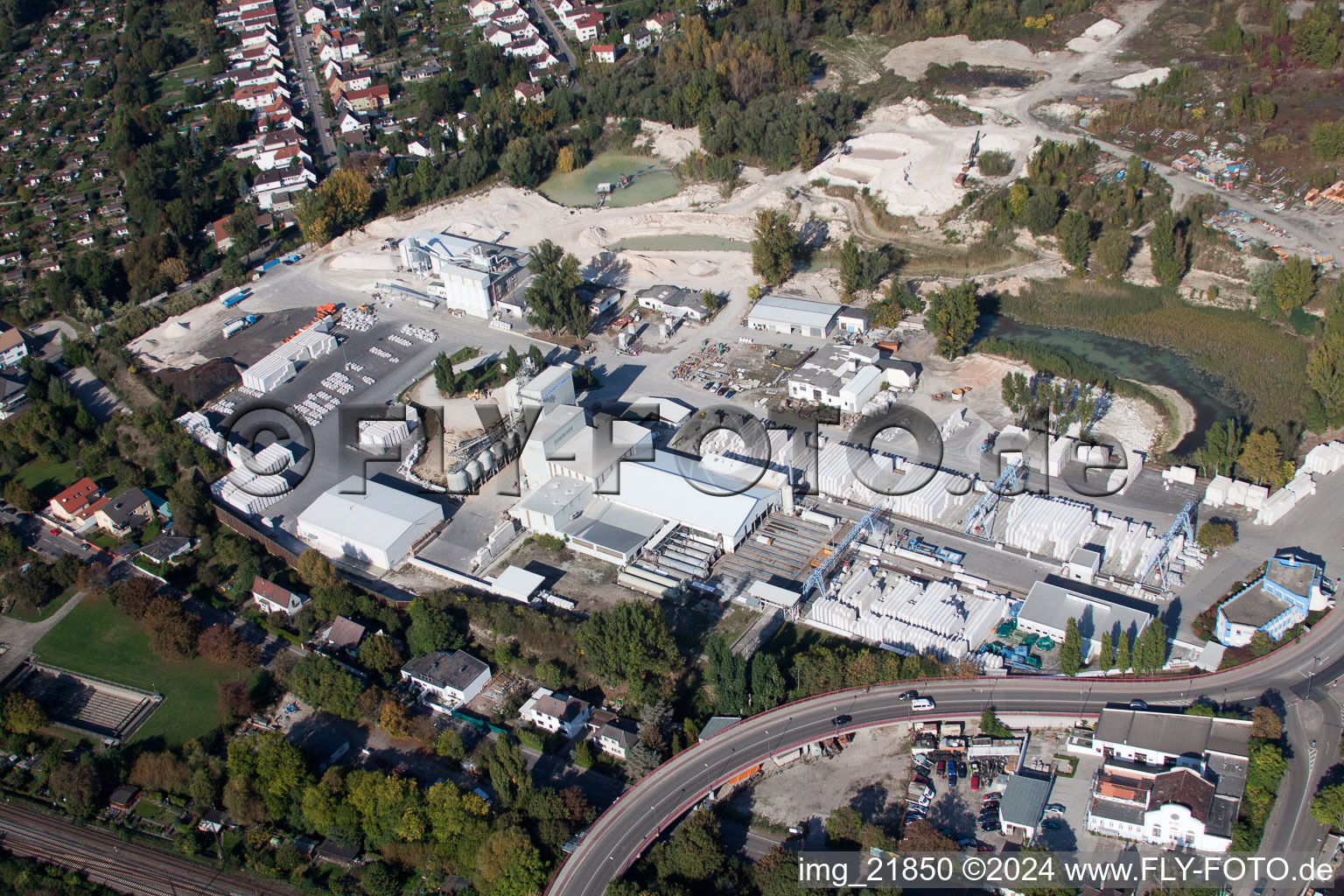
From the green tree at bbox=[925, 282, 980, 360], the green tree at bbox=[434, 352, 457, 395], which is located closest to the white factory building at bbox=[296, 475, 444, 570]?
the green tree at bbox=[434, 352, 457, 395]

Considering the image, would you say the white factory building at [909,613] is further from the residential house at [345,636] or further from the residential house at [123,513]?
the residential house at [123,513]

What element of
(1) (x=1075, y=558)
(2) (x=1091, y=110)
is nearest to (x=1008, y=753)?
(1) (x=1075, y=558)

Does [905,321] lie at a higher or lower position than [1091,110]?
lower

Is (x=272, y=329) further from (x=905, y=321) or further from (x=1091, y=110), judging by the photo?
(x=1091, y=110)

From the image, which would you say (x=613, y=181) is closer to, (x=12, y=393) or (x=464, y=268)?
(x=464, y=268)

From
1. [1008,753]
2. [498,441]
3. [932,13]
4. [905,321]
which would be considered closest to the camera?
[1008,753]

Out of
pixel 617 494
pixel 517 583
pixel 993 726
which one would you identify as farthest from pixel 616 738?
pixel 617 494
